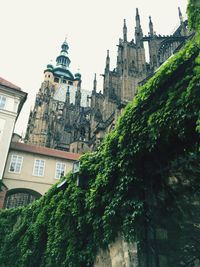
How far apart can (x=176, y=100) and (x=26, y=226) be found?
30.3ft

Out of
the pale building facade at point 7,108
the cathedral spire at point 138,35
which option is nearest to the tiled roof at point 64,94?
the cathedral spire at point 138,35

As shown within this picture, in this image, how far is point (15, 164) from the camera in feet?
73.0

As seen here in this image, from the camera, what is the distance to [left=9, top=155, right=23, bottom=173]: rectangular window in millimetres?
22062

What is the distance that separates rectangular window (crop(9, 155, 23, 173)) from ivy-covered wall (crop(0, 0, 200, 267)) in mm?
15435

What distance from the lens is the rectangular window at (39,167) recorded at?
22.9 metres

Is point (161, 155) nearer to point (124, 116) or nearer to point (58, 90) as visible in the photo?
point (124, 116)

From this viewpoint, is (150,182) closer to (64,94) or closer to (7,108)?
(7,108)

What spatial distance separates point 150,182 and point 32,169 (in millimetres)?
18521

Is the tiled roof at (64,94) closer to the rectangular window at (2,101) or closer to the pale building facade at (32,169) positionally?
the rectangular window at (2,101)

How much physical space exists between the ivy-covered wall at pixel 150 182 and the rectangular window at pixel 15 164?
15.4 meters

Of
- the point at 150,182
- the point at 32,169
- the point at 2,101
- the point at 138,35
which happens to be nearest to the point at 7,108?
the point at 2,101

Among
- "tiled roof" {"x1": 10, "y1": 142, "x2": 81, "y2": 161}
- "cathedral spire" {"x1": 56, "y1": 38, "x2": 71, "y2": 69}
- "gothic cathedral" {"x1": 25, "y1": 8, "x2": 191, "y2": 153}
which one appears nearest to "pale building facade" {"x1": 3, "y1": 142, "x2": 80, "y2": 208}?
"tiled roof" {"x1": 10, "y1": 142, "x2": 81, "y2": 161}

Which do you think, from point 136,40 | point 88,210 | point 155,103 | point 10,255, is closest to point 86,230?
point 88,210

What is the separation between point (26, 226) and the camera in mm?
11281
